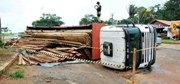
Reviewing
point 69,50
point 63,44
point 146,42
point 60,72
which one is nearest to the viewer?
point 60,72

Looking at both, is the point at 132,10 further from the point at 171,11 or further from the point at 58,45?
the point at 58,45

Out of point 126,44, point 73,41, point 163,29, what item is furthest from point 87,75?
point 163,29

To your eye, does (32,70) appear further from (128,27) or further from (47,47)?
(47,47)

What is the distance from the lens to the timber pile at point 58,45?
466 inches

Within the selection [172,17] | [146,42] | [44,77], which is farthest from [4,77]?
[172,17]

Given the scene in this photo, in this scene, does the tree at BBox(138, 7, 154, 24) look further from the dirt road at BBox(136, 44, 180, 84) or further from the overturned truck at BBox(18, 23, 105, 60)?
the dirt road at BBox(136, 44, 180, 84)

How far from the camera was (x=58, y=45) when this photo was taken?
1459cm

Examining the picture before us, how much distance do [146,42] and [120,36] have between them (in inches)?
55.3

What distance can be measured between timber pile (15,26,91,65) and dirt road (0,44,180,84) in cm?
100

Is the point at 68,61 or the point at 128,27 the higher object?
the point at 128,27

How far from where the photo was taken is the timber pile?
38.8 ft

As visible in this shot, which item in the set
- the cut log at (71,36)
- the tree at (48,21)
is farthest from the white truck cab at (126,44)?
the tree at (48,21)

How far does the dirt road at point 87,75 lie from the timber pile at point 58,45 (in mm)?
998

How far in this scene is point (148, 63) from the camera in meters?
12.1
